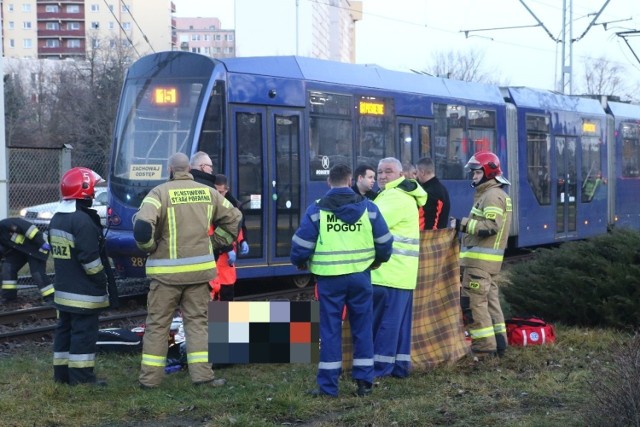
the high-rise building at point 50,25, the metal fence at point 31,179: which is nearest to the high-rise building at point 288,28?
the high-rise building at point 50,25

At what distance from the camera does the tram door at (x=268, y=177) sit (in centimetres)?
1312

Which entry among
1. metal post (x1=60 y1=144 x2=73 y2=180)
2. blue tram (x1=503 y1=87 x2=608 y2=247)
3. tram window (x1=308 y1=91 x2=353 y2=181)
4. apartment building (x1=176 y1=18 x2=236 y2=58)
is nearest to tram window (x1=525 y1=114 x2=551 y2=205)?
blue tram (x1=503 y1=87 x2=608 y2=247)

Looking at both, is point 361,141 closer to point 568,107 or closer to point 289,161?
point 289,161

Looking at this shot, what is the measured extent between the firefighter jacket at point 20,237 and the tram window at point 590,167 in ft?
44.4

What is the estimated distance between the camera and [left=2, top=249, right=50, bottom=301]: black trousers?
13.3 metres

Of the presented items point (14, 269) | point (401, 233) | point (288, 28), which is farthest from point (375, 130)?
point (288, 28)

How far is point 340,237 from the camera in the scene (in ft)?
23.1

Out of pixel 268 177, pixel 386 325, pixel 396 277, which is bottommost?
pixel 386 325

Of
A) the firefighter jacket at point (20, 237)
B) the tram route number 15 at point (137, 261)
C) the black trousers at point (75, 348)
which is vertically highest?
the firefighter jacket at point (20, 237)

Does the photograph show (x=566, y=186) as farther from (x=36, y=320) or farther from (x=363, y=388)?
(x=363, y=388)

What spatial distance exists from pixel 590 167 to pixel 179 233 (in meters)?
17.1

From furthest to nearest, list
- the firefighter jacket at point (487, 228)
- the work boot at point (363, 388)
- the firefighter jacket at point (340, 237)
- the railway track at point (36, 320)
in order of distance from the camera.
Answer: the railway track at point (36, 320) < the firefighter jacket at point (487, 228) < the work boot at point (363, 388) < the firefighter jacket at point (340, 237)

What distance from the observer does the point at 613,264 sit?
10.2 meters

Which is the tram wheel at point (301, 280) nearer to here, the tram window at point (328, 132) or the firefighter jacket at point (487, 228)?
the tram window at point (328, 132)
